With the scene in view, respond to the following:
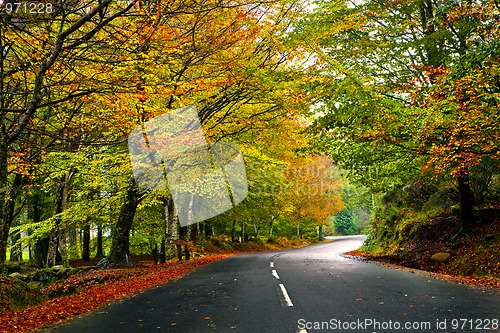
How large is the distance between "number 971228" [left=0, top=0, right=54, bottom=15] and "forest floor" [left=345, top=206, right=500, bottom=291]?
1276cm

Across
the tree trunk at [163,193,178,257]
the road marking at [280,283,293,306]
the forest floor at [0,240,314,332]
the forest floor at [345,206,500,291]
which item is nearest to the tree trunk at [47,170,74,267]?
the forest floor at [0,240,314,332]

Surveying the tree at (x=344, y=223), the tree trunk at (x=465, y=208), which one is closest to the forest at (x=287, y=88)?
the tree trunk at (x=465, y=208)

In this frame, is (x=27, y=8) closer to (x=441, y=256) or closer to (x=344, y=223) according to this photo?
(x=441, y=256)

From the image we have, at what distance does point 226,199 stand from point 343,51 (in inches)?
583

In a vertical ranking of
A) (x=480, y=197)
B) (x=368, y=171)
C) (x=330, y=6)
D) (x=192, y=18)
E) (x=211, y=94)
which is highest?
(x=330, y=6)

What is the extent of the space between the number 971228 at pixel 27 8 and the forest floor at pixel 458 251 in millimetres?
12759

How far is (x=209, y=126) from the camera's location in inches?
600

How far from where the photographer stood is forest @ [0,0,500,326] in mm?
8016

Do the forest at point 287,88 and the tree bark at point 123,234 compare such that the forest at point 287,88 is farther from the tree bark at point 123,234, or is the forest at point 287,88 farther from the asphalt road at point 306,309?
the asphalt road at point 306,309

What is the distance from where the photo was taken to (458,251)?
12.1 m

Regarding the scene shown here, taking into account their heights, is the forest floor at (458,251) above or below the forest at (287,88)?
below

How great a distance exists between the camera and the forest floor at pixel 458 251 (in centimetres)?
980

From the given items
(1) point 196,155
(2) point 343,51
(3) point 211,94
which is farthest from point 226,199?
(2) point 343,51

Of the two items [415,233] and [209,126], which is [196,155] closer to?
[209,126]
